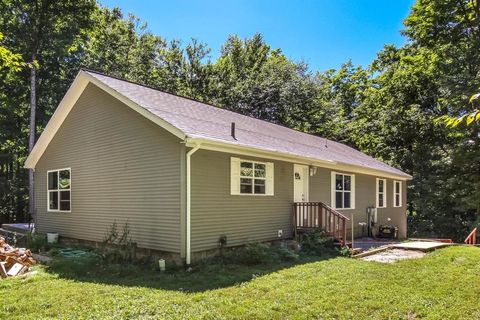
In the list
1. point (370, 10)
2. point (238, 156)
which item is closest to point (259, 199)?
point (238, 156)

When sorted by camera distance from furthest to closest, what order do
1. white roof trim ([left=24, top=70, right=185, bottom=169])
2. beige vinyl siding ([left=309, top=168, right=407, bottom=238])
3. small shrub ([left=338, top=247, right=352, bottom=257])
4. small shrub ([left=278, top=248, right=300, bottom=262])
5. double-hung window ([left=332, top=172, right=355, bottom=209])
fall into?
1. double-hung window ([left=332, top=172, right=355, bottom=209])
2. beige vinyl siding ([left=309, top=168, right=407, bottom=238])
3. small shrub ([left=338, top=247, right=352, bottom=257])
4. small shrub ([left=278, top=248, right=300, bottom=262])
5. white roof trim ([left=24, top=70, right=185, bottom=169])

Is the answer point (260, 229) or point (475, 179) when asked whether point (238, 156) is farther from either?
point (475, 179)

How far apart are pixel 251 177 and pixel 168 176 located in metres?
2.32

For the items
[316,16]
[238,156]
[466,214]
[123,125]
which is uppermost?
[316,16]

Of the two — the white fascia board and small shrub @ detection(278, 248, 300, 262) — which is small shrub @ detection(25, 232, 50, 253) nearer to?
the white fascia board

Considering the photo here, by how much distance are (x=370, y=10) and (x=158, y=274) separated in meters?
19.0

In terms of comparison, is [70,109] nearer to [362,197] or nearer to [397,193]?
[362,197]

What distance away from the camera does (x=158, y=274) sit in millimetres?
7449

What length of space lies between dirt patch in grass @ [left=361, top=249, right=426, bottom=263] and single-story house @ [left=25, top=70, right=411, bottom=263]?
1006 mm

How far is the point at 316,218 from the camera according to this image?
11102 mm

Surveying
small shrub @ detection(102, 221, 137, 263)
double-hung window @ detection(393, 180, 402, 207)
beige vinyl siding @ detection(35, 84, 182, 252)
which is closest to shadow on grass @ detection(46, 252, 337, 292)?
small shrub @ detection(102, 221, 137, 263)

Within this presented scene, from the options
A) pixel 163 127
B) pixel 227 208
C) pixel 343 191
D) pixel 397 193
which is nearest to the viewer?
pixel 163 127

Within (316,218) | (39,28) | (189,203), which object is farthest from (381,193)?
(39,28)

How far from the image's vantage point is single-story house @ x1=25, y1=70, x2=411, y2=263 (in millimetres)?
8273
